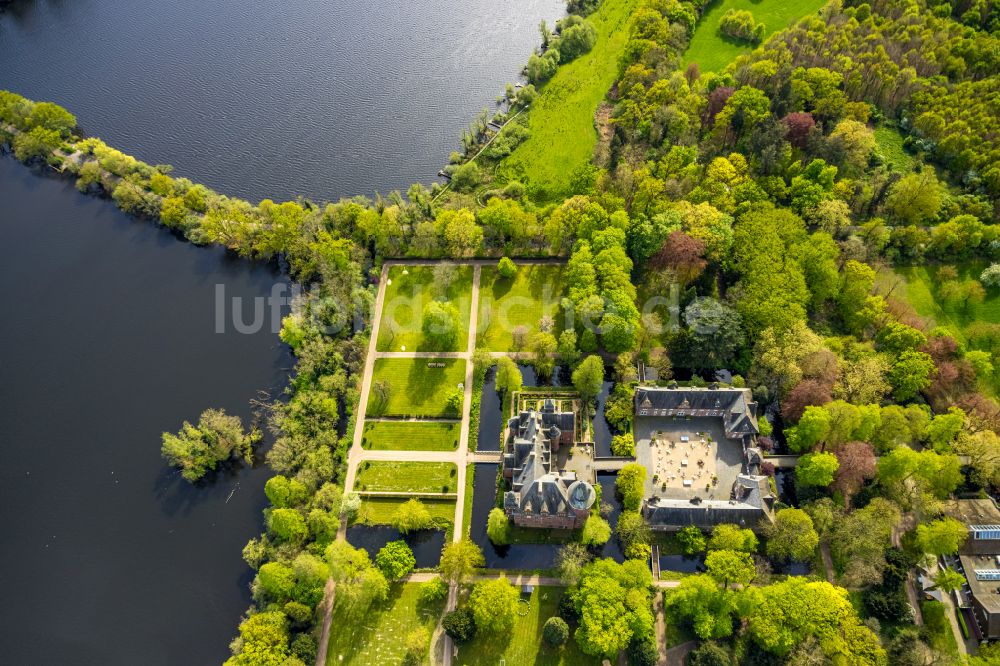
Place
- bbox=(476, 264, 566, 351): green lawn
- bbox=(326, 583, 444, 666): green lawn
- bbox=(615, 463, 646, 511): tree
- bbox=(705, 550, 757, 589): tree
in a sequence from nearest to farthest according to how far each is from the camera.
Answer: bbox=(705, 550, 757, 589): tree → bbox=(326, 583, 444, 666): green lawn → bbox=(615, 463, 646, 511): tree → bbox=(476, 264, 566, 351): green lawn

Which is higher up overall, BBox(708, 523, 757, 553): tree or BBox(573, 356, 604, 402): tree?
BBox(573, 356, 604, 402): tree

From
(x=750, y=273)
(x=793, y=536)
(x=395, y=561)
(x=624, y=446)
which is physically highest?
(x=750, y=273)

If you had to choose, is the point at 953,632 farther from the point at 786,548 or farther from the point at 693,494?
the point at 693,494

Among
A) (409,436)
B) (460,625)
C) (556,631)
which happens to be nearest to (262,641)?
(460,625)

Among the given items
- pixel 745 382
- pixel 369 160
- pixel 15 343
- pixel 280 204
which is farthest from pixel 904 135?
pixel 15 343

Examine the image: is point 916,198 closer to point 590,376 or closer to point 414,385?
point 590,376

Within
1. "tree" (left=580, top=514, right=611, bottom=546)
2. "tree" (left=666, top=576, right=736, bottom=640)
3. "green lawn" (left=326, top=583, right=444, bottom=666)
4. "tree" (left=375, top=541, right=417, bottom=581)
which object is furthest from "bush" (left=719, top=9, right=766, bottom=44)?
"green lawn" (left=326, top=583, right=444, bottom=666)

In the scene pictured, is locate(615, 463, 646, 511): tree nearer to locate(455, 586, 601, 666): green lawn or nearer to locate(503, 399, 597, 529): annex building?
locate(503, 399, 597, 529): annex building
